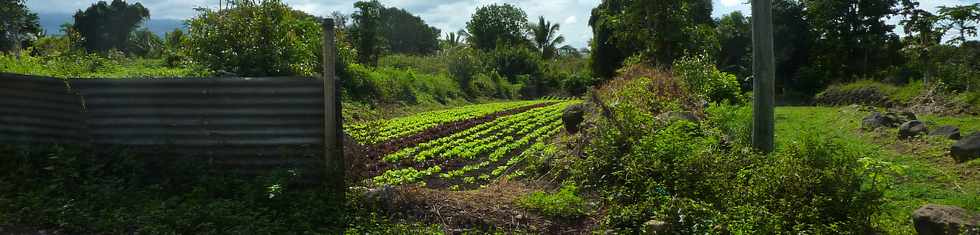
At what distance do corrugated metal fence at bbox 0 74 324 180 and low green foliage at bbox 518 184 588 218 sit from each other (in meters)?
2.13

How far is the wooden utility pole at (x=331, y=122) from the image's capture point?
7062 millimetres

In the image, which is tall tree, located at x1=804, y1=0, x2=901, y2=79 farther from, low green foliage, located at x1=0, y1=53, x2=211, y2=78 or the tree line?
low green foliage, located at x1=0, y1=53, x2=211, y2=78

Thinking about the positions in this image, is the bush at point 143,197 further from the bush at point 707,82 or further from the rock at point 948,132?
the bush at point 707,82

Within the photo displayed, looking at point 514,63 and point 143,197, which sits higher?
point 514,63

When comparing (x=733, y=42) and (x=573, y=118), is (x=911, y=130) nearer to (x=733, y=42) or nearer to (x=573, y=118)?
(x=573, y=118)

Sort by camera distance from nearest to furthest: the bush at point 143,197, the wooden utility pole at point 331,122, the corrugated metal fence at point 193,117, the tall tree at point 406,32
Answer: the bush at point 143,197
the wooden utility pole at point 331,122
the corrugated metal fence at point 193,117
the tall tree at point 406,32

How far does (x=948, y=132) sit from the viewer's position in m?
11.5

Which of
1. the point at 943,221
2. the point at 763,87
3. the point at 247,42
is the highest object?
the point at 247,42

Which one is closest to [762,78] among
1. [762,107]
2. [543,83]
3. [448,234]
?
[762,107]

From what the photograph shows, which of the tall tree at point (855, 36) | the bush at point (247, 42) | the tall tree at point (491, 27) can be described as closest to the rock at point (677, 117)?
the bush at point (247, 42)

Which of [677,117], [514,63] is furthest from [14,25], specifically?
[514,63]

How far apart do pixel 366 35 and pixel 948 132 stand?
29.4m

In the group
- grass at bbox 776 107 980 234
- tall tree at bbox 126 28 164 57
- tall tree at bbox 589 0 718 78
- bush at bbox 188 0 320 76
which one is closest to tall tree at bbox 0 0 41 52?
bush at bbox 188 0 320 76

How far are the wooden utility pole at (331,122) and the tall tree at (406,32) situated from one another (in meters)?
65.7
